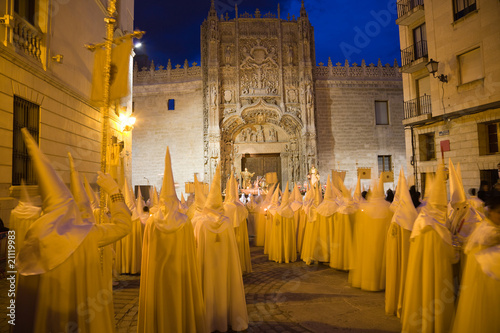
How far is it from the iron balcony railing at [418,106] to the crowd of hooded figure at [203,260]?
11421mm

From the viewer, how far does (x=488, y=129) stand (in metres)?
12.1

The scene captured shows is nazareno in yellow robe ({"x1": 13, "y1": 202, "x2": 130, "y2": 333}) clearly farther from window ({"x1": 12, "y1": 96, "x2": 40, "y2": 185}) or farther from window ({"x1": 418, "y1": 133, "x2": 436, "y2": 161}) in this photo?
window ({"x1": 418, "y1": 133, "x2": 436, "y2": 161})

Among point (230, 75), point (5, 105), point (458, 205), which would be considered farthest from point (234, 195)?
point (230, 75)

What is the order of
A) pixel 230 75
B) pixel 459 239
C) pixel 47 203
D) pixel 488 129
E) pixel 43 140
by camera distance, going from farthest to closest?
1. pixel 230 75
2. pixel 488 129
3. pixel 43 140
4. pixel 459 239
5. pixel 47 203

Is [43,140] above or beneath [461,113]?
beneath

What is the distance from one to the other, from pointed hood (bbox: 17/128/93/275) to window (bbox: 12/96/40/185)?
6813mm

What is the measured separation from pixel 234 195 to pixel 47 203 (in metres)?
4.89

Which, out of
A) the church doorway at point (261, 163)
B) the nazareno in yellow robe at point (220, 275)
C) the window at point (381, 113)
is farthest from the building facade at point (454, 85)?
the nazareno in yellow robe at point (220, 275)

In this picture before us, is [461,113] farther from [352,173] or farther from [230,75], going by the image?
[230,75]

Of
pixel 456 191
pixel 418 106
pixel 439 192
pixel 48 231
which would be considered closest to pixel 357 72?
pixel 418 106

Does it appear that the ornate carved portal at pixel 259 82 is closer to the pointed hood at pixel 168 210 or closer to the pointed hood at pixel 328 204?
the pointed hood at pixel 328 204

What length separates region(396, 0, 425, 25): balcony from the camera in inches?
583

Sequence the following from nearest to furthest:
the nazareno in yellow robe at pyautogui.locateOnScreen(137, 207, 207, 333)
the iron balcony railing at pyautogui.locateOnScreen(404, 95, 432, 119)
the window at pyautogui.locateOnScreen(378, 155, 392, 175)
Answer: the nazareno in yellow robe at pyautogui.locateOnScreen(137, 207, 207, 333)
the iron balcony railing at pyautogui.locateOnScreen(404, 95, 432, 119)
the window at pyautogui.locateOnScreen(378, 155, 392, 175)

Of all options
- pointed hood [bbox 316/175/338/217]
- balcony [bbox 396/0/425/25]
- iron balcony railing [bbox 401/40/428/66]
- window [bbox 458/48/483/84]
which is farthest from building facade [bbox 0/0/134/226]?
window [bbox 458/48/483/84]
